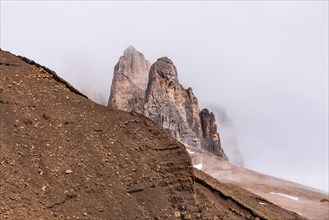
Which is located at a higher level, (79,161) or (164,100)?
(164,100)

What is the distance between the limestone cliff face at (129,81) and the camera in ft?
422

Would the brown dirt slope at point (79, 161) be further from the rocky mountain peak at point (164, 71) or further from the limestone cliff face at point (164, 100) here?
the rocky mountain peak at point (164, 71)

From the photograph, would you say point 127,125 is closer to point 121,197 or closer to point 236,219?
point 121,197

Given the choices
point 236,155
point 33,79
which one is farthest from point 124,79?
point 33,79

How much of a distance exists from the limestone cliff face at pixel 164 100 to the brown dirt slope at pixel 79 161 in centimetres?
8426

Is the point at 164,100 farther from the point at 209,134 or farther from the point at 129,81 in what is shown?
the point at 129,81

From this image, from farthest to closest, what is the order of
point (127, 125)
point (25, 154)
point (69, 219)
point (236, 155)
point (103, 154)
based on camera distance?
point (236, 155) < point (127, 125) < point (103, 154) < point (25, 154) < point (69, 219)

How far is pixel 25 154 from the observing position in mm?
17828

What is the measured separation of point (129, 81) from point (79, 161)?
117 metres

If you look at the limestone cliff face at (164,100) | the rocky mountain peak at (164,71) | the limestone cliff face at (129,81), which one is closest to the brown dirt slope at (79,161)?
the limestone cliff face at (164,100)

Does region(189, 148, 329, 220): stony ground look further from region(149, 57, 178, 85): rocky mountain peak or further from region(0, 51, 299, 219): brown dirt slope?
region(0, 51, 299, 219): brown dirt slope

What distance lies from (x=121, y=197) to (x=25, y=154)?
3576 millimetres

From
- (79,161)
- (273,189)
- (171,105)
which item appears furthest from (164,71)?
(79,161)

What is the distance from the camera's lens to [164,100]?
113125 mm
